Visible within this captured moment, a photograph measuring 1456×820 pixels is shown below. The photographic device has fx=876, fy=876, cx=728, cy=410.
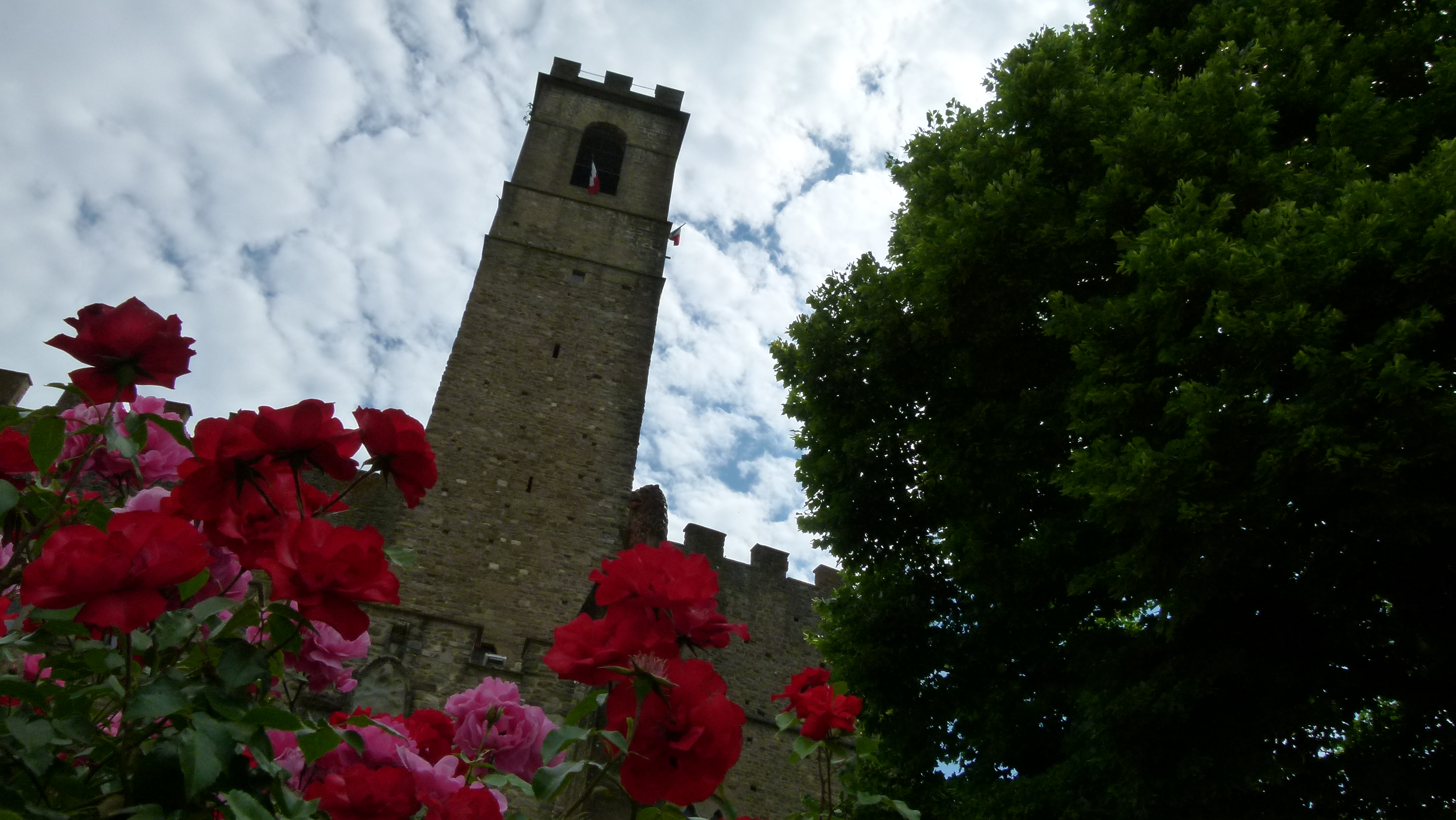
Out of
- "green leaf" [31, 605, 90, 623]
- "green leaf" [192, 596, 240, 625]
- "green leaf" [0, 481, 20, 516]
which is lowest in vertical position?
"green leaf" [31, 605, 90, 623]

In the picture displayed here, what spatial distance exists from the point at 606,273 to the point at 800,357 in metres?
9.50

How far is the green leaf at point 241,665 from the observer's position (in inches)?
50.4

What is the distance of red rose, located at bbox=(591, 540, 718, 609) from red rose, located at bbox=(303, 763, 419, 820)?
45cm

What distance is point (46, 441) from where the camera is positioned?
1454mm

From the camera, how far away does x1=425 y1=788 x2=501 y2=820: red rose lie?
4.80 ft

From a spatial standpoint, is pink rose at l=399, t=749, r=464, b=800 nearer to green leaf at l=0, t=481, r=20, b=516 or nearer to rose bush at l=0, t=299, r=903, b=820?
rose bush at l=0, t=299, r=903, b=820

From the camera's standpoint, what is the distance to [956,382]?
227 inches

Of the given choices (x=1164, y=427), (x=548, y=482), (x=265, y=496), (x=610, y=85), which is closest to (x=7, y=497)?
(x=265, y=496)

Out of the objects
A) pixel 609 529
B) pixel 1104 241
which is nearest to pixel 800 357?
pixel 1104 241

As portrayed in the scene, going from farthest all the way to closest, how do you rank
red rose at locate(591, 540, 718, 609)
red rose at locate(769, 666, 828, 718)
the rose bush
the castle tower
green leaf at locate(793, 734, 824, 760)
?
1. the castle tower
2. red rose at locate(769, 666, 828, 718)
3. green leaf at locate(793, 734, 824, 760)
4. red rose at locate(591, 540, 718, 609)
5. the rose bush

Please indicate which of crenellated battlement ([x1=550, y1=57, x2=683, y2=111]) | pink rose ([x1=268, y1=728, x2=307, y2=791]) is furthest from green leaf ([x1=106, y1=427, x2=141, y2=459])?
crenellated battlement ([x1=550, y1=57, x2=683, y2=111])

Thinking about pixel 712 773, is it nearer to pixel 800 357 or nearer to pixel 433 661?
pixel 800 357

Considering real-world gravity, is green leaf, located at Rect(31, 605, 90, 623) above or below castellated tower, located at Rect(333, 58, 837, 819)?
below

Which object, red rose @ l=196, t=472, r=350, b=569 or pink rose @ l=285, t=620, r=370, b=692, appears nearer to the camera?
red rose @ l=196, t=472, r=350, b=569
